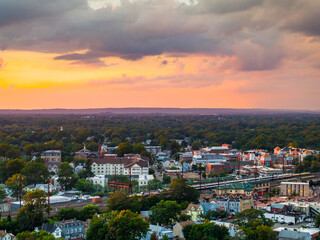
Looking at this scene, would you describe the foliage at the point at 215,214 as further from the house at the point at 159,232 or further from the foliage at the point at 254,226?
the house at the point at 159,232

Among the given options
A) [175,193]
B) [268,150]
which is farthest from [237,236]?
[268,150]

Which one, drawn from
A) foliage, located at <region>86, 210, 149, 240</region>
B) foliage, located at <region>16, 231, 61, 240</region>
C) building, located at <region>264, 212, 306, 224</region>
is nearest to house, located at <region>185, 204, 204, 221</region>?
Answer: building, located at <region>264, 212, 306, 224</region>

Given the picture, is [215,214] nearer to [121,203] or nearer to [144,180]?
[121,203]

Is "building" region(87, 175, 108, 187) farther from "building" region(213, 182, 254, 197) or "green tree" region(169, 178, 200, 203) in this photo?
"green tree" region(169, 178, 200, 203)

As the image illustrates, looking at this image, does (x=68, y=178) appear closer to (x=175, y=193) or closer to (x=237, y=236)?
(x=175, y=193)

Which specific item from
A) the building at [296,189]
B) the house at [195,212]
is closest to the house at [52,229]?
the house at [195,212]

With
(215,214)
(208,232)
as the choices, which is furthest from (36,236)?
(215,214)
